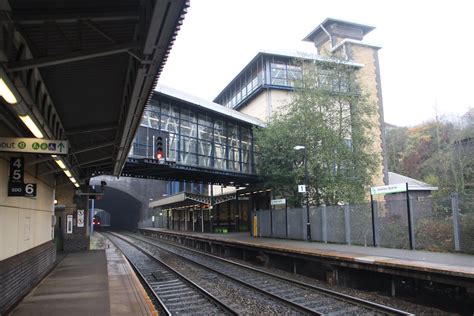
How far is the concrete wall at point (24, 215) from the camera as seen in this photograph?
342 inches

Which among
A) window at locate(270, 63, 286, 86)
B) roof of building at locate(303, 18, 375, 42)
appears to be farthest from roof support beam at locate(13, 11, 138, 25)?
roof of building at locate(303, 18, 375, 42)

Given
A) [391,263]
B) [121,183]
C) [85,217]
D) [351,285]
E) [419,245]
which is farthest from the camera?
[121,183]

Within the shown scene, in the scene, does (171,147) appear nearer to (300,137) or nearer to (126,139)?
(300,137)

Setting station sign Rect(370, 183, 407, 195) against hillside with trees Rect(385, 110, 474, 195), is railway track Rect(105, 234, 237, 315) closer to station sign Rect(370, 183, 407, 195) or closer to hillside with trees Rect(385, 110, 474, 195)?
station sign Rect(370, 183, 407, 195)

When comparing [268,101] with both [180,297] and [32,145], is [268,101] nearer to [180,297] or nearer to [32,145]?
[180,297]

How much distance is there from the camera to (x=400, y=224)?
640 inches

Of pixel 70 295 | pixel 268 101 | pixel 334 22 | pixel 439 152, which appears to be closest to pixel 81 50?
pixel 70 295

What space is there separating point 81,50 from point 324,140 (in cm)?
2046

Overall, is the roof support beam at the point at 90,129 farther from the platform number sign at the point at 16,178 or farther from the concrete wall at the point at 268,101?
the concrete wall at the point at 268,101

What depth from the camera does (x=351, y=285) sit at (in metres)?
13.4

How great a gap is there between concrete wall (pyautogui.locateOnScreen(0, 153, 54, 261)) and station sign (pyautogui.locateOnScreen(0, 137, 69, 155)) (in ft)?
2.66

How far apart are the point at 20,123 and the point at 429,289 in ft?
36.2

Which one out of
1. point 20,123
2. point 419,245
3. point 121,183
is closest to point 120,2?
point 20,123

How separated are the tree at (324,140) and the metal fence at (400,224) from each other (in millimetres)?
2780
